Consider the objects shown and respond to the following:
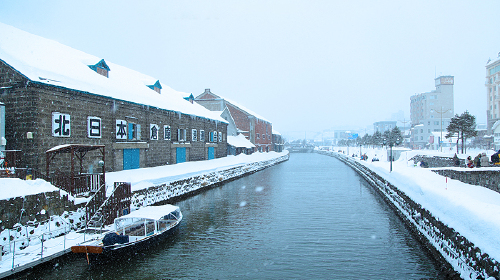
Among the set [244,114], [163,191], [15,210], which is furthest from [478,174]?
[244,114]

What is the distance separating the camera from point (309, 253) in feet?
46.4

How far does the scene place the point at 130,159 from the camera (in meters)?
29.8

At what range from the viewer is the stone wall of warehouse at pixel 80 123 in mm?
19562

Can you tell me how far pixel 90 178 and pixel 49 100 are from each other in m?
6.44

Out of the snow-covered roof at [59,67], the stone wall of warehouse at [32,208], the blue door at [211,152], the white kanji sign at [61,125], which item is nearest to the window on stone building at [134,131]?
the snow-covered roof at [59,67]

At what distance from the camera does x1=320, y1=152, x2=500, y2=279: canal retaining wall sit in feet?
29.4

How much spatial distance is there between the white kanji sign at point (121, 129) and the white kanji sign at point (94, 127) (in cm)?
216

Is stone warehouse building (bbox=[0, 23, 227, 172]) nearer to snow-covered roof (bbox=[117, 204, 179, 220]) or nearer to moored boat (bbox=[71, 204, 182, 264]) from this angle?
snow-covered roof (bbox=[117, 204, 179, 220])

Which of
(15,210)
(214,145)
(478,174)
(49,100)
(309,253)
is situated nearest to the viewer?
(15,210)

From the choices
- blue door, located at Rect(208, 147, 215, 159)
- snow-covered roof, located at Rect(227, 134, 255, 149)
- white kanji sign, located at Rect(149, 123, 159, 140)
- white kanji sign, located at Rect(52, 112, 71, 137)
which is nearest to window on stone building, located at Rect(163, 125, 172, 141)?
white kanji sign, located at Rect(149, 123, 159, 140)

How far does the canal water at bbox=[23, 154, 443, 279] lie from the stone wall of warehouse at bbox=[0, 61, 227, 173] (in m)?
8.74

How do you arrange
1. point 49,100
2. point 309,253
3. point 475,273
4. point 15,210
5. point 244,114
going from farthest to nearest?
point 244,114, point 49,100, point 309,253, point 15,210, point 475,273

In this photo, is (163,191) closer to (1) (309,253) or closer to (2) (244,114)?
(1) (309,253)

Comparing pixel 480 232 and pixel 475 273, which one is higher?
pixel 480 232
